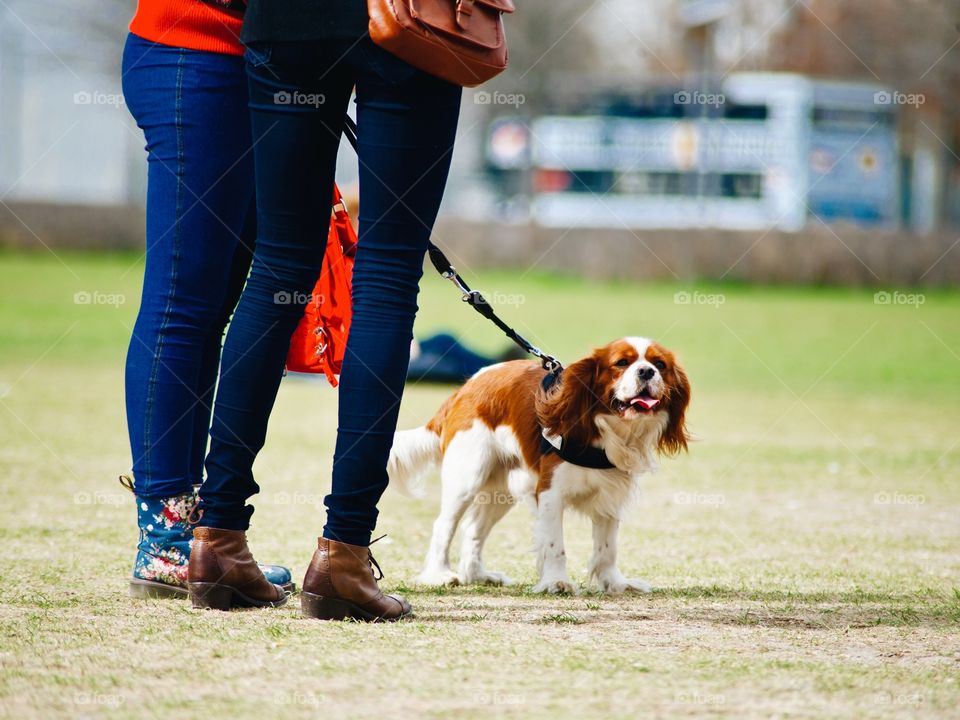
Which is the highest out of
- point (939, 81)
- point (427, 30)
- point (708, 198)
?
point (939, 81)

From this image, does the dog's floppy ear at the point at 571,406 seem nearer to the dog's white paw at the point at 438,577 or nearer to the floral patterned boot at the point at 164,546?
the dog's white paw at the point at 438,577

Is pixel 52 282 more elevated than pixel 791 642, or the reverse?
pixel 52 282

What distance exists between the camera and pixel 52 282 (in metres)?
22.2

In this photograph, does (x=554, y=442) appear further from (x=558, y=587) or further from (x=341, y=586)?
(x=341, y=586)

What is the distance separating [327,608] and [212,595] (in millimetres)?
330

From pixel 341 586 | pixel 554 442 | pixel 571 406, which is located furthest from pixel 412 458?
pixel 341 586

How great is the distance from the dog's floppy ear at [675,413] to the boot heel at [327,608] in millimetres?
1519

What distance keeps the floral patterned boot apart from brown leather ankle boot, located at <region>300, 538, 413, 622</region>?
0.48 metres

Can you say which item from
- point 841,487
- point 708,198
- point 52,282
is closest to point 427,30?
point 841,487

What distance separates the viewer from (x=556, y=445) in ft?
14.0

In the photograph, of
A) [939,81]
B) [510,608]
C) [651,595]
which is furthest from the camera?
[939,81]

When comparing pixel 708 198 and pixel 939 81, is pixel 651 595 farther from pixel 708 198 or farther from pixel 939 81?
pixel 939 81

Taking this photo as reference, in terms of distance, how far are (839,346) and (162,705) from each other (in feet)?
48.3

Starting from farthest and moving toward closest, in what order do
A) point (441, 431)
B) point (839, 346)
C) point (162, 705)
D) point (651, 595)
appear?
point (839, 346)
point (441, 431)
point (651, 595)
point (162, 705)
